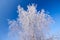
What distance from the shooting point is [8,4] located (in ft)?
18.1

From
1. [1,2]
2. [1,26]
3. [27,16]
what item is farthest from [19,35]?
[1,2]

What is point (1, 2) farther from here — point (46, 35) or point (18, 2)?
point (46, 35)

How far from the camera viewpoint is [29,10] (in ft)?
13.9

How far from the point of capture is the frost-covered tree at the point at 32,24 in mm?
4125

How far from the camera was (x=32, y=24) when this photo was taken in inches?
162

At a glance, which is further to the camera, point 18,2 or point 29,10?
point 18,2

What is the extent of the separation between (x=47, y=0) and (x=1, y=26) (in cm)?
195

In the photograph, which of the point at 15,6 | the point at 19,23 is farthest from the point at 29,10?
the point at 15,6

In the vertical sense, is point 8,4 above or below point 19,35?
above

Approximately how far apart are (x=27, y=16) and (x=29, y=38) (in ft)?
A: 2.01

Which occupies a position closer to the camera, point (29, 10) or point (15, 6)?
point (29, 10)

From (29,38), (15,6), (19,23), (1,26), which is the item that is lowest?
(29,38)

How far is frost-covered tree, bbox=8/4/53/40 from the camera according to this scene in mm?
4125

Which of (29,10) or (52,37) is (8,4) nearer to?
(29,10)
